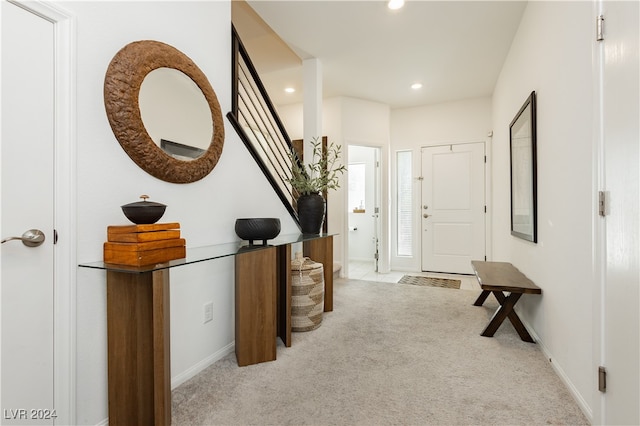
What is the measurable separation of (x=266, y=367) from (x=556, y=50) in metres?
2.66

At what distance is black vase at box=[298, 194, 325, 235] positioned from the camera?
2.99 meters

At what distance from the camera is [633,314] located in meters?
1.13

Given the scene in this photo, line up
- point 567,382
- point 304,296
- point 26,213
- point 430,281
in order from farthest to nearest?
point 430,281 < point 304,296 < point 567,382 < point 26,213

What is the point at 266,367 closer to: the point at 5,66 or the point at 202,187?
the point at 202,187

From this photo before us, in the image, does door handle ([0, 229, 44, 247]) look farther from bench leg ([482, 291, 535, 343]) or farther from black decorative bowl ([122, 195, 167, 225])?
bench leg ([482, 291, 535, 343])

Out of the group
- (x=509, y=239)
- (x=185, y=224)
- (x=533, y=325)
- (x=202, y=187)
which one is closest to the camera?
(x=185, y=224)

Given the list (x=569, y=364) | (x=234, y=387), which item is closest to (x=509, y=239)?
(x=569, y=364)

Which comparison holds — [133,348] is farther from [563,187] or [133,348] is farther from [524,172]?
[524,172]

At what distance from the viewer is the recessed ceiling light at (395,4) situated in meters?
2.69

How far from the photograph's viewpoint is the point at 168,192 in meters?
1.79

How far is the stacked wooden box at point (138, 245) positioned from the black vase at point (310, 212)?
63.7 inches

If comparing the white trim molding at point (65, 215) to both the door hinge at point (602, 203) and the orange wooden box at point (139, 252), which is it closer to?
the orange wooden box at point (139, 252)

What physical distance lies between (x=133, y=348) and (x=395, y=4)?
10.00 ft

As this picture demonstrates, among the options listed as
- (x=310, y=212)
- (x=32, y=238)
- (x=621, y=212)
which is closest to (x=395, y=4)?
(x=310, y=212)
